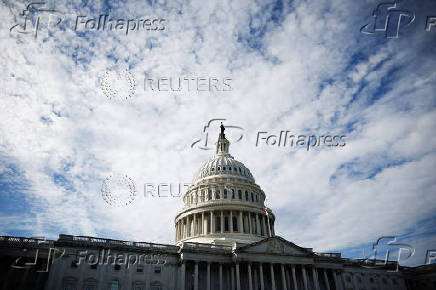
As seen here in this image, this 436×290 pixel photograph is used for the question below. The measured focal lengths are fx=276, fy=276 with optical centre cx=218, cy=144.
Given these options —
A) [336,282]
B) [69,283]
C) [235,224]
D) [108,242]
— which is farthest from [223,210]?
[69,283]

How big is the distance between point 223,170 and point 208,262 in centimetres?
3036

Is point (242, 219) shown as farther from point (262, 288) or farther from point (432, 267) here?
point (432, 267)

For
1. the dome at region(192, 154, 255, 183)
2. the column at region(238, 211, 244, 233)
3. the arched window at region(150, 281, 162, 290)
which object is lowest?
the arched window at region(150, 281, 162, 290)

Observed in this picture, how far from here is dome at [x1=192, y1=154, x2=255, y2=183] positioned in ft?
234

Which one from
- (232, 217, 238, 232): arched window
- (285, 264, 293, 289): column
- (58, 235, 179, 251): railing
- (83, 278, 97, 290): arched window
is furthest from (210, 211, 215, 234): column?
(83, 278, 97, 290): arched window

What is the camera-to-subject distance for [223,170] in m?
72.1

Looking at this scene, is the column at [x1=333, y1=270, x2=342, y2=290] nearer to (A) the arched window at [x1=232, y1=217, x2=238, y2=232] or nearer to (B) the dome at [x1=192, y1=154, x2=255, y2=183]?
(A) the arched window at [x1=232, y1=217, x2=238, y2=232]

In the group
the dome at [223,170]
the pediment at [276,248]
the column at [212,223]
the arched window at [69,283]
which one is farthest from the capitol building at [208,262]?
the dome at [223,170]

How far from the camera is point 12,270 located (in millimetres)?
36594

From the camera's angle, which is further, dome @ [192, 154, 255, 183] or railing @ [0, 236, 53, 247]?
dome @ [192, 154, 255, 183]

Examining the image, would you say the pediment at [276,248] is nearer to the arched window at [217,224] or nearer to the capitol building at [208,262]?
the capitol building at [208,262]

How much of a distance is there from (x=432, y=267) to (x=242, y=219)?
43.1 m

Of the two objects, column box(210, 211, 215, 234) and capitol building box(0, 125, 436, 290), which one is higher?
column box(210, 211, 215, 234)

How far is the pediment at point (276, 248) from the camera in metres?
46.3
